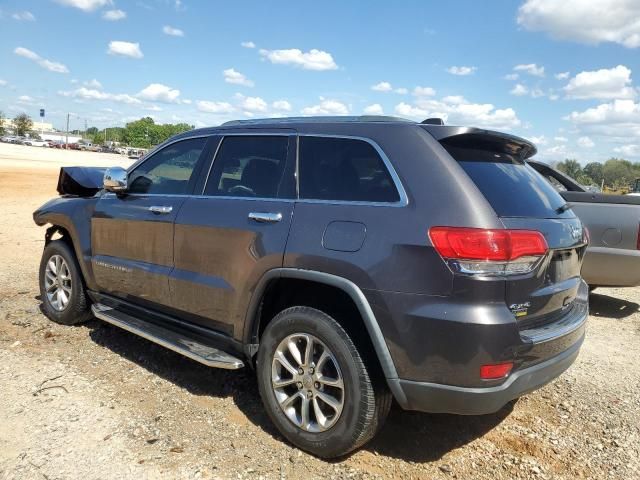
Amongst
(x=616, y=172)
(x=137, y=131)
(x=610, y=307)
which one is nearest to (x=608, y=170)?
(x=616, y=172)

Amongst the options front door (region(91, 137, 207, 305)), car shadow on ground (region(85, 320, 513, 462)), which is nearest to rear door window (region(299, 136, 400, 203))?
front door (region(91, 137, 207, 305))

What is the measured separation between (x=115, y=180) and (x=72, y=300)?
4.59ft

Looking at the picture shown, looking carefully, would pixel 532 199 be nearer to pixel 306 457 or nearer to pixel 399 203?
pixel 399 203

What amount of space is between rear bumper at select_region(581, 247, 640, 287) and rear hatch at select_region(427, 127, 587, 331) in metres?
3.06

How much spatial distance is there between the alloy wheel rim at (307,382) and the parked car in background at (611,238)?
4.23 meters

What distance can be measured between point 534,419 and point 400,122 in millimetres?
2193

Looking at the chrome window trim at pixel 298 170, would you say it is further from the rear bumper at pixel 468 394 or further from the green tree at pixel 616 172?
the green tree at pixel 616 172

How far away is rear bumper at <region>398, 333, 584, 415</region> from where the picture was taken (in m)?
2.61

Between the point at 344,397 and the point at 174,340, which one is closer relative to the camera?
the point at 344,397

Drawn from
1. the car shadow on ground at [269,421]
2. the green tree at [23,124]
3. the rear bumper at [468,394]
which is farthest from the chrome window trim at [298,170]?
the green tree at [23,124]

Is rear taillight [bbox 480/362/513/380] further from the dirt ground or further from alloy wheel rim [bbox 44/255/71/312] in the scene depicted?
alloy wheel rim [bbox 44/255/71/312]

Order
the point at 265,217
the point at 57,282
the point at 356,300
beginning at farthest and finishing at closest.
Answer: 1. the point at 57,282
2. the point at 265,217
3. the point at 356,300

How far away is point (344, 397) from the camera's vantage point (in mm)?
2900

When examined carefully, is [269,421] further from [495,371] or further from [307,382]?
[495,371]
